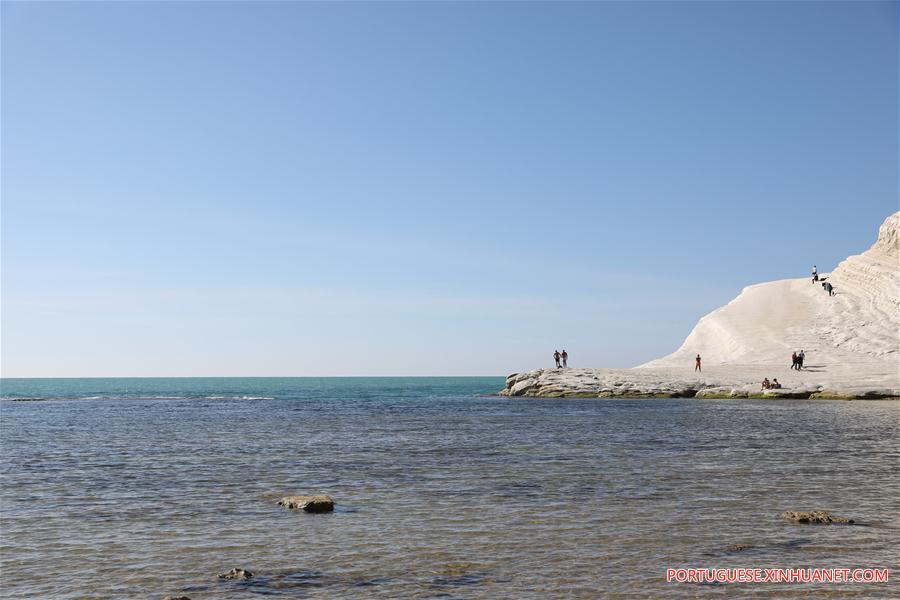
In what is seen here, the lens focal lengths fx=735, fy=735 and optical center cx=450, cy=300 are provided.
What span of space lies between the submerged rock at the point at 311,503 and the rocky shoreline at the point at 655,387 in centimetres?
4850

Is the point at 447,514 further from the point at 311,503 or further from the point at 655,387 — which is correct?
the point at 655,387

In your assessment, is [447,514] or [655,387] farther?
[655,387]

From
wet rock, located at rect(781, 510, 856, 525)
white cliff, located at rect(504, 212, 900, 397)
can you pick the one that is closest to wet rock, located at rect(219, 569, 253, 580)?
wet rock, located at rect(781, 510, 856, 525)

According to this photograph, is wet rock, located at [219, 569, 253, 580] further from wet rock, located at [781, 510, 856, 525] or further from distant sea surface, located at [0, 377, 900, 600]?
wet rock, located at [781, 510, 856, 525]

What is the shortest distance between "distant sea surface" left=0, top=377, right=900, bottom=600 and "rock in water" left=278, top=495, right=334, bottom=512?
0.25 metres

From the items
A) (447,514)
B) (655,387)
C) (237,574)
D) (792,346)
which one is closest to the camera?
(237,574)

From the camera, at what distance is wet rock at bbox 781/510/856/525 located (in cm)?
1406

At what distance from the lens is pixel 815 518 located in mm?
14133

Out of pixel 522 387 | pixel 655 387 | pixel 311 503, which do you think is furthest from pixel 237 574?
pixel 522 387

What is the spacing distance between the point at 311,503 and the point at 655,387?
52.7 metres

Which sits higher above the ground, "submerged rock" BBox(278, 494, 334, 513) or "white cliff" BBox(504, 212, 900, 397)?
"white cliff" BBox(504, 212, 900, 397)

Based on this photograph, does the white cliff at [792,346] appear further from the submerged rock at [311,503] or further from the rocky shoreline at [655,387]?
the submerged rock at [311,503]

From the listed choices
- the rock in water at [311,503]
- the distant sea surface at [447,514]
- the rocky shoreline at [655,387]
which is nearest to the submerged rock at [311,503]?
the rock in water at [311,503]

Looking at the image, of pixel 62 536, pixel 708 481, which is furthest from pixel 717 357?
pixel 62 536
